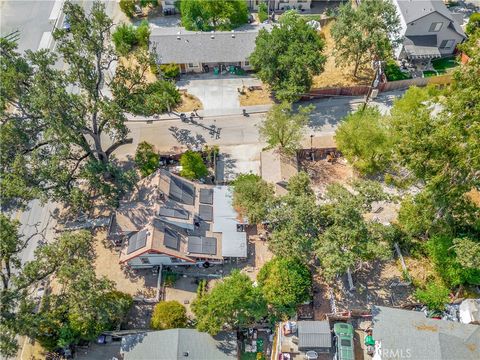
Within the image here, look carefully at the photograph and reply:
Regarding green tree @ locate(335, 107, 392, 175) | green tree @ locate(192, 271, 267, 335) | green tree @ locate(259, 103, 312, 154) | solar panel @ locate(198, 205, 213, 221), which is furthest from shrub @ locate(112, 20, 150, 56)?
green tree @ locate(192, 271, 267, 335)

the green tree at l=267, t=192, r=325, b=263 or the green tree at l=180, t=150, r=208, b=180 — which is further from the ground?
the green tree at l=180, t=150, r=208, b=180

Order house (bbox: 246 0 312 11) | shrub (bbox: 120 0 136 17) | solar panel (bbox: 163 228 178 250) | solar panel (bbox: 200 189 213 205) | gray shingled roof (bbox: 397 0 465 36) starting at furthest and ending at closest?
house (bbox: 246 0 312 11)
shrub (bbox: 120 0 136 17)
gray shingled roof (bbox: 397 0 465 36)
solar panel (bbox: 200 189 213 205)
solar panel (bbox: 163 228 178 250)

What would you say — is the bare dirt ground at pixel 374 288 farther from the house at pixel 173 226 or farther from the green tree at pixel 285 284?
the house at pixel 173 226

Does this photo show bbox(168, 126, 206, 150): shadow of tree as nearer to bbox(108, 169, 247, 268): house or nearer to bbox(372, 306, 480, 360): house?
bbox(108, 169, 247, 268): house

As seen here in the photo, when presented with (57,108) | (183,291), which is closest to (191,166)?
(183,291)

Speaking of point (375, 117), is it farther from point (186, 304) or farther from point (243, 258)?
point (186, 304)

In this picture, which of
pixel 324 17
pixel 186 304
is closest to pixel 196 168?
pixel 186 304

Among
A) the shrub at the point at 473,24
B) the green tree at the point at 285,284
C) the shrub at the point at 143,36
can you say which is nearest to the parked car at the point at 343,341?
the green tree at the point at 285,284
